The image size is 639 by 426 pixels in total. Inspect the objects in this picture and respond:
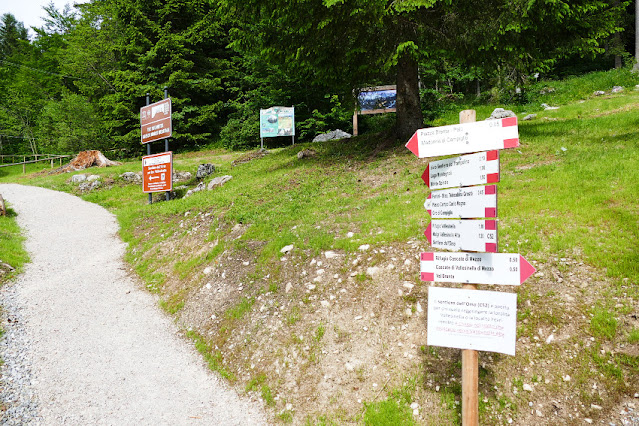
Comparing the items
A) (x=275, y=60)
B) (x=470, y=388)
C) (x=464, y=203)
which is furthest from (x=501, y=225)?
(x=275, y=60)

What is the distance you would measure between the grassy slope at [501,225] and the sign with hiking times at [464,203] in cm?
189

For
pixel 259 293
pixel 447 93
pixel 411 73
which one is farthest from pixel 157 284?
pixel 447 93

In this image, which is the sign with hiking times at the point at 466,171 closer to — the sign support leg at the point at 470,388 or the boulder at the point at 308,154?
the sign support leg at the point at 470,388

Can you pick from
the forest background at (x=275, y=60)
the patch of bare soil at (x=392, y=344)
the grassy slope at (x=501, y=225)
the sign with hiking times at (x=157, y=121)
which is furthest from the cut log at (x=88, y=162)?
the patch of bare soil at (x=392, y=344)

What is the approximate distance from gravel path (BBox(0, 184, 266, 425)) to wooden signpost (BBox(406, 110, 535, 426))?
2572 millimetres

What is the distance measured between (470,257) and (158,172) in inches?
546

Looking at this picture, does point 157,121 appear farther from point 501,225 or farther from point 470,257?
point 470,257

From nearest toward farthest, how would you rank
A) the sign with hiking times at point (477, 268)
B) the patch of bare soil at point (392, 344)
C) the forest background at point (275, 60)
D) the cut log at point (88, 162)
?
the sign with hiking times at point (477, 268), the patch of bare soil at point (392, 344), the forest background at point (275, 60), the cut log at point (88, 162)

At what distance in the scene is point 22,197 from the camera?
1664 centimetres

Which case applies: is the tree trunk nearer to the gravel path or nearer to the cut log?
the gravel path

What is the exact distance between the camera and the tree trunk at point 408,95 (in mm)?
11328

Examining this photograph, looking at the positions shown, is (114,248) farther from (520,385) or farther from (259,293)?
(520,385)

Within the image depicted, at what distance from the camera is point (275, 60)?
→ 11.4 metres

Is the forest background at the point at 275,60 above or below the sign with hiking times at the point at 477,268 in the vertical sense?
above
